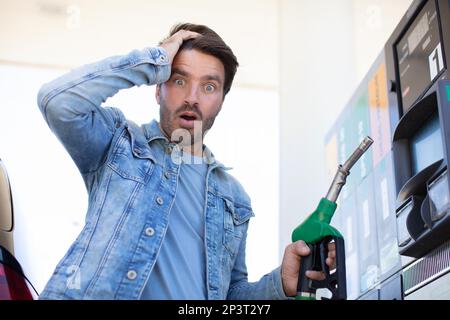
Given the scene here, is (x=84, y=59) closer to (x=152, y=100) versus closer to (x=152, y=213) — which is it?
(x=152, y=100)

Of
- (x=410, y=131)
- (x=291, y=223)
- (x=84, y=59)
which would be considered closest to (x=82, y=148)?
(x=84, y=59)

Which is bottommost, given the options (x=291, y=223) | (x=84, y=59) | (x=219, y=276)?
(x=219, y=276)

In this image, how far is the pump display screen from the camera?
6.02ft

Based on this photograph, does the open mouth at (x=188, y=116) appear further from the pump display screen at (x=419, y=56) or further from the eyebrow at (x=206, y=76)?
the pump display screen at (x=419, y=56)

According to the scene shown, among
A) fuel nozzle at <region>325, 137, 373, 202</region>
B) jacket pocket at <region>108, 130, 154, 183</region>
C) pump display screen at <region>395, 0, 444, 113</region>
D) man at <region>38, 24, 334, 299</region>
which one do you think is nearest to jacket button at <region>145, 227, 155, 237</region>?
man at <region>38, 24, 334, 299</region>

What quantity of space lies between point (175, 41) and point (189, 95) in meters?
0.12

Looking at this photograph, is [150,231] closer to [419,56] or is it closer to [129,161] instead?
[129,161]

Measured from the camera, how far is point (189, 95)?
1703 mm

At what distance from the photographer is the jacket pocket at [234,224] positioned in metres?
1.60

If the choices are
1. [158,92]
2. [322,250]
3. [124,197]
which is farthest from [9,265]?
[322,250]
